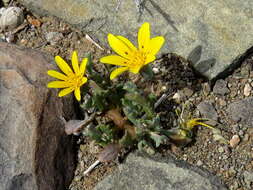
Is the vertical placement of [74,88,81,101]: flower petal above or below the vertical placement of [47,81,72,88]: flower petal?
above

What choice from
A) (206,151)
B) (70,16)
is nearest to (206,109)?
(206,151)

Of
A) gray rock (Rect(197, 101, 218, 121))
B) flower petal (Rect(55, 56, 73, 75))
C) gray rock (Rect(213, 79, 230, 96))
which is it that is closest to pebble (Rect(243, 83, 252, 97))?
gray rock (Rect(213, 79, 230, 96))

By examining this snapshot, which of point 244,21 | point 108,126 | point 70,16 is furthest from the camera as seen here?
point 70,16

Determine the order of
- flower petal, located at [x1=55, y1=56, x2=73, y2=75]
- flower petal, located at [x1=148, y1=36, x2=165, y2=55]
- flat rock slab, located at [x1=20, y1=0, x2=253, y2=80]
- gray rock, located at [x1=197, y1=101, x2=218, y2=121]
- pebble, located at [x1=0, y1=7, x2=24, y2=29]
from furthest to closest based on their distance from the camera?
pebble, located at [x1=0, y1=7, x2=24, y2=29]
flat rock slab, located at [x1=20, y1=0, x2=253, y2=80]
gray rock, located at [x1=197, y1=101, x2=218, y2=121]
flower petal, located at [x1=55, y1=56, x2=73, y2=75]
flower petal, located at [x1=148, y1=36, x2=165, y2=55]

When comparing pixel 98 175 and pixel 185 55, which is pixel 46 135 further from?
pixel 185 55

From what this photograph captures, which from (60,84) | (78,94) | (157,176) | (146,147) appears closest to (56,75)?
(60,84)

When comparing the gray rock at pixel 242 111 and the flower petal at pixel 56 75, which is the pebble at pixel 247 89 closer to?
the gray rock at pixel 242 111

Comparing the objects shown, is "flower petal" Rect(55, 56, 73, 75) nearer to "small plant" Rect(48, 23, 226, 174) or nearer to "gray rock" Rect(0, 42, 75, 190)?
"small plant" Rect(48, 23, 226, 174)
